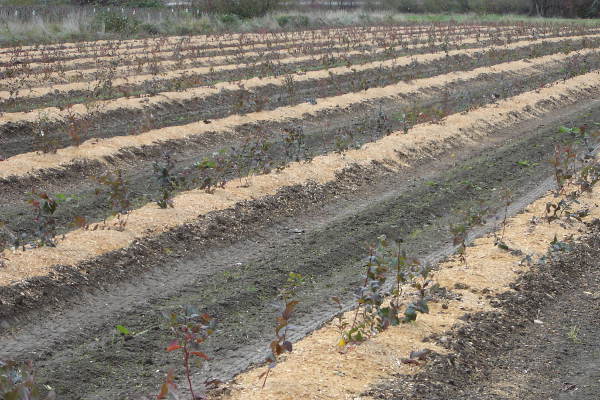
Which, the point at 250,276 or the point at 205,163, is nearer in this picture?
the point at 250,276

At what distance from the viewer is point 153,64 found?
24.2 meters

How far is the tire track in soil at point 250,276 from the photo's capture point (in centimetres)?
637

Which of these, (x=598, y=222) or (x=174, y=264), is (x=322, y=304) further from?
(x=598, y=222)

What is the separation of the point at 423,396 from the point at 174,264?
152 inches

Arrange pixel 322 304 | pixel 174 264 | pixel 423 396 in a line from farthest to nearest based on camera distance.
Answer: pixel 174 264, pixel 322 304, pixel 423 396

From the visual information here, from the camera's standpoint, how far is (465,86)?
874 inches

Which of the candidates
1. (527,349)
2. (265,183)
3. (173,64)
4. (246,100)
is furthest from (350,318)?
(173,64)

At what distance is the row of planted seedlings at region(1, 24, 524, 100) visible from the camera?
821 inches

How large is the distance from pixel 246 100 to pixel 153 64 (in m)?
6.58

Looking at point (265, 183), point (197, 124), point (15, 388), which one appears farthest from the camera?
point (197, 124)

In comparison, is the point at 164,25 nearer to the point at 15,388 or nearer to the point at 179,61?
the point at 179,61

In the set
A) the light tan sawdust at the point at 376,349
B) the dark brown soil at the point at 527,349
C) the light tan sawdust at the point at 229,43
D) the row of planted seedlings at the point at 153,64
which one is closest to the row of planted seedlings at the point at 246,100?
the row of planted seedlings at the point at 153,64

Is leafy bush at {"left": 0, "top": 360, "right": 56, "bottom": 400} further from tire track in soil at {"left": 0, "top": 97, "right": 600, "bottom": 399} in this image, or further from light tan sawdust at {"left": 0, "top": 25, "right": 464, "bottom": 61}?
light tan sawdust at {"left": 0, "top": 25, "right": 464, "bottom": 61}

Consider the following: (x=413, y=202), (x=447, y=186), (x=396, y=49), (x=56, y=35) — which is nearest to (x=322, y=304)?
(x=413, y=202)
